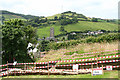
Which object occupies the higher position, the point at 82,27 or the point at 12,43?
the point at 82,27

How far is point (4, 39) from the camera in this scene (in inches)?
912

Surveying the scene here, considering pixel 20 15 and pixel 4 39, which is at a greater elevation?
pixel 20 15

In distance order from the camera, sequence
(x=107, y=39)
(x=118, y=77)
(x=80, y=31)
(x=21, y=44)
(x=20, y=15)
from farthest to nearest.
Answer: (x=20, y=15) < (x=80, y=31) < (x=107, y=39) < (x=21, y=44) < (x=118, y=77)

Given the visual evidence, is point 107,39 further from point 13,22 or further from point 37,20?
point 37,20

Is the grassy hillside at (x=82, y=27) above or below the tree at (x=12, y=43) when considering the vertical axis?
above

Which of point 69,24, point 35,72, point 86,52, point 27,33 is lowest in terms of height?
point 35,72

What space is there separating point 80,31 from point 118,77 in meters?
81.4

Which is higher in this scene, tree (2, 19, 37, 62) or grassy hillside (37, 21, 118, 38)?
grassy hillside (37, 21, 118, 38)

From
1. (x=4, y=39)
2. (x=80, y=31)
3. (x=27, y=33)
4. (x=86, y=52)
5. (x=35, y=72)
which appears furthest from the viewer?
(x=80, y=31)

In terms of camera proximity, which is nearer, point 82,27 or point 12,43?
point 12,43

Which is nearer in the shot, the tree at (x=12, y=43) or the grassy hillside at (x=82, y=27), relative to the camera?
the tree at (x=12, y=43)

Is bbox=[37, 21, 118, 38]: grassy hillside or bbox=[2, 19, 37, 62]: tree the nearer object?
bbox=[2, 19, 37, 62]: tree

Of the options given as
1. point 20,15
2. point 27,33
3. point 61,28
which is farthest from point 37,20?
point 27,33

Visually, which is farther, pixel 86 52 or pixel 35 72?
pixel 86 52
